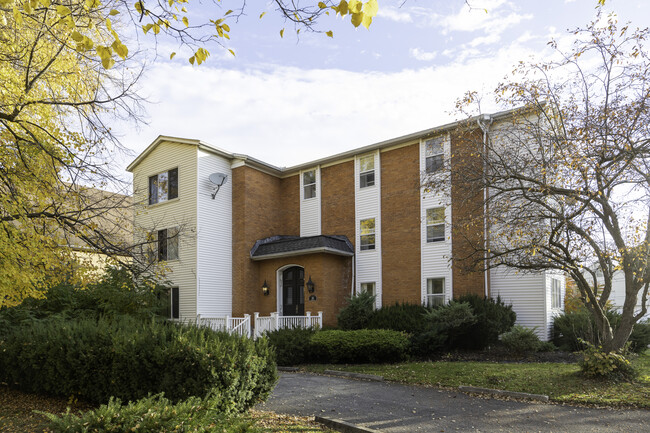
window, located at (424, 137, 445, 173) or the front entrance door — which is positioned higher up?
window, located at (424, 137, 445, 173)

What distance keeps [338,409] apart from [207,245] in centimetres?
1481

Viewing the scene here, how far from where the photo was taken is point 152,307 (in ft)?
59.6

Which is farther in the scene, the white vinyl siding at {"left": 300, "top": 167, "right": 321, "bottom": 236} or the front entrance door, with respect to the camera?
the white vinyl siding at {"left": 300, "top": 167, "right": 321, "bottom": 236}

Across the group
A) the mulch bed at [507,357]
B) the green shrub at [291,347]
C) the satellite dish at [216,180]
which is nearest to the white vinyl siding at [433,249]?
the mulch bed at [507,357]

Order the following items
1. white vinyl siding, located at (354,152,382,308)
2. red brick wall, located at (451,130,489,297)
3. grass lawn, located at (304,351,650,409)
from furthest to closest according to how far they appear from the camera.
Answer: white vinyl siding, located at (354,152,382,308)
red brick wall, located at (451,130,489,297)
grass lawn, located at (304,351,650,409)

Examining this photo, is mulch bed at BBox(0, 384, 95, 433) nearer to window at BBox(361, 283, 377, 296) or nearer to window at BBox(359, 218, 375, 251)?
window at BBox(361, 283, 377, 296)

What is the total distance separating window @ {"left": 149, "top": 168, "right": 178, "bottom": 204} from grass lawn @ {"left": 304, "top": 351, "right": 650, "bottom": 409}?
1279 centimetres

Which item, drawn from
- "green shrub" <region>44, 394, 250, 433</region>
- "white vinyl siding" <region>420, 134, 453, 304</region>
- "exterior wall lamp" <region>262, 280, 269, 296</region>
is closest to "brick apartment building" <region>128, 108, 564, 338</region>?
"white vinyl siding" <region>420, 134, 453, 304</region>

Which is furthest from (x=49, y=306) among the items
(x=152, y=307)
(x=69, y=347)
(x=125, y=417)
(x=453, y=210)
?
(x=453, y=210)

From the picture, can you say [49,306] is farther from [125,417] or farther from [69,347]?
[125,417]

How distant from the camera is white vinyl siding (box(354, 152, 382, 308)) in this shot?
70.1 ft

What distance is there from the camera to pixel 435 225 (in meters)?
20.1

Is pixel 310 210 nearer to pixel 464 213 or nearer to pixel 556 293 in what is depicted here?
pixel 464 213

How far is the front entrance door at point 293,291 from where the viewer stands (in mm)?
A: 22406
